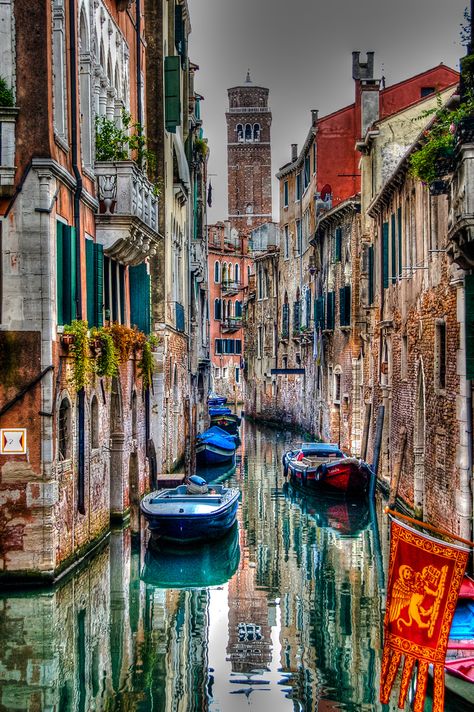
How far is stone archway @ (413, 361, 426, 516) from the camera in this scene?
1822cm

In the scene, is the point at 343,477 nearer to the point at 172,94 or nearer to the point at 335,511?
the point at 335,511

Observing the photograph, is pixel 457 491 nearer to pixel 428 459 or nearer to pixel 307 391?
pixel 428 459

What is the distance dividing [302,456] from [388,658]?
18122 mm

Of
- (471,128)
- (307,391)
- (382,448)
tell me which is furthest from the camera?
(307,391)

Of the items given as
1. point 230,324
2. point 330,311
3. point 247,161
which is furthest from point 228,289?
point 330,311

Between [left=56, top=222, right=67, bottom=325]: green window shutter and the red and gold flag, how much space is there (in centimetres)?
660

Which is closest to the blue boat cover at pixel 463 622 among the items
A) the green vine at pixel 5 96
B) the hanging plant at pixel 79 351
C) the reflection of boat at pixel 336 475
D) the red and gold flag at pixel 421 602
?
the red and gold flag at pixel 421 602

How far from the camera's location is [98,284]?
53.1 feet

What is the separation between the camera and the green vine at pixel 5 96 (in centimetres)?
1298

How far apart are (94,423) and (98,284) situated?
2.11 meters

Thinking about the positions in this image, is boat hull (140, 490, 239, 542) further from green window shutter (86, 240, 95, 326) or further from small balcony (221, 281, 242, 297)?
small balcony (221, 281, 242, 297)

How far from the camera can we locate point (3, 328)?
13.0m

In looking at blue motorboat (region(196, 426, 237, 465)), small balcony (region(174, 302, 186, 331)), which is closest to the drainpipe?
small balcony (region(174, 302, 186, 331))

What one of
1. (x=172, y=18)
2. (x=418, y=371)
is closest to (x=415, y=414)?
(x=418, y=371)
